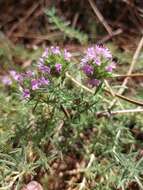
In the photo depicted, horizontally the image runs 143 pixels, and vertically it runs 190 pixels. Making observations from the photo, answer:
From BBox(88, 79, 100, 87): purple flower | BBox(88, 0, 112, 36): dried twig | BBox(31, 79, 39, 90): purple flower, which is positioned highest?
BBox(88, 0, 112, 36): dried twig

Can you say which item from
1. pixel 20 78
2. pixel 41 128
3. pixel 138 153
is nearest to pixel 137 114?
pixel 138 153

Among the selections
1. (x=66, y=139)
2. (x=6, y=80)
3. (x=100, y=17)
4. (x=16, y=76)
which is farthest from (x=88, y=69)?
(x=100, y=17)

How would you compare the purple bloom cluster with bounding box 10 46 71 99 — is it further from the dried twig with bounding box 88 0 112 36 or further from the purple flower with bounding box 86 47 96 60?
the dried twig with bounding box 88 0 112 36

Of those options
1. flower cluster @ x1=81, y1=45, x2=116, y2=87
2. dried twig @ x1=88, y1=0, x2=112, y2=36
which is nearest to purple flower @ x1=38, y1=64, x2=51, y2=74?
flower cluster @ x1=81, y1=45, x2=116, y2=87

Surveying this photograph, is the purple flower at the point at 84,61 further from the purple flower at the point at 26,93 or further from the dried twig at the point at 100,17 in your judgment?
the dried twig at the point at 100,17

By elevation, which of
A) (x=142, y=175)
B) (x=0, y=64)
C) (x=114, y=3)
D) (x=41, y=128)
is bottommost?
(x=142, y=175)

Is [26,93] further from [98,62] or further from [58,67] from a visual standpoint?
[98,62]

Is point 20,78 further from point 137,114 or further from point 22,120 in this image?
point 137,114

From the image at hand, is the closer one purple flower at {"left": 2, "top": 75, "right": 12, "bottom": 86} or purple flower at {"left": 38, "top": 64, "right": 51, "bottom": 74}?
purple flower at {"left": 38, "top": 64, "right": 51, "bottom": 74}
